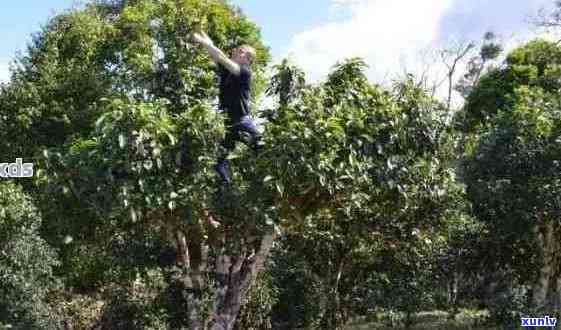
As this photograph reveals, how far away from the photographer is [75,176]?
596 cm

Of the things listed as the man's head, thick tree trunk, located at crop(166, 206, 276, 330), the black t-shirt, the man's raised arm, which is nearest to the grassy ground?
thick tree trunk, located at crop(166, 206, 276, 330)

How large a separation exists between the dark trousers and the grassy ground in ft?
18.5

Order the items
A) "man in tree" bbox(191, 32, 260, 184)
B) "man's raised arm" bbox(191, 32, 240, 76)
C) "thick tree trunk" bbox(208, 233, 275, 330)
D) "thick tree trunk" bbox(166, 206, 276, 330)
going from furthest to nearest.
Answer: "thick tree trunk" bbox(208, 233, 275, 330), "thick tree trunk" bbox(166, 206, 276, 330), "man in tree" bbox(191, 32, 260, 184), "man's raised arm" bbox(191, 32, 240, 76)

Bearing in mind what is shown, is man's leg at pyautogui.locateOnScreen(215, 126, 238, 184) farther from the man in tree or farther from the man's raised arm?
the man's raised arm

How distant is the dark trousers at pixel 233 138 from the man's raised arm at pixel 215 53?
46cm

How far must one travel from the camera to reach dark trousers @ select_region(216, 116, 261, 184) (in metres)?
6.24

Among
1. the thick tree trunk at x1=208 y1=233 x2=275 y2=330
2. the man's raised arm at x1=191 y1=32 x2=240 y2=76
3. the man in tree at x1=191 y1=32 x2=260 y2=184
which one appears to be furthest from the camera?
the thick tree trunk at x1=208 y1=233 x2=275 y2=330

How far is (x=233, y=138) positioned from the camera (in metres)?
6.39

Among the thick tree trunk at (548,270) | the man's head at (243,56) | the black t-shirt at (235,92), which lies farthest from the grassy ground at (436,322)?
the man's head at (243,56)

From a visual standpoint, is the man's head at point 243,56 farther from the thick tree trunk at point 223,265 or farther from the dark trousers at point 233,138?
the thick tree trunk at point 223,265

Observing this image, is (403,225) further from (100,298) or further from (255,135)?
(100,298)

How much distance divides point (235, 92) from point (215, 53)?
58 centimetres

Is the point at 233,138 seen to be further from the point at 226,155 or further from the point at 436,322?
the point at 436,322

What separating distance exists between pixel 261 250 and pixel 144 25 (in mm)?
5917
